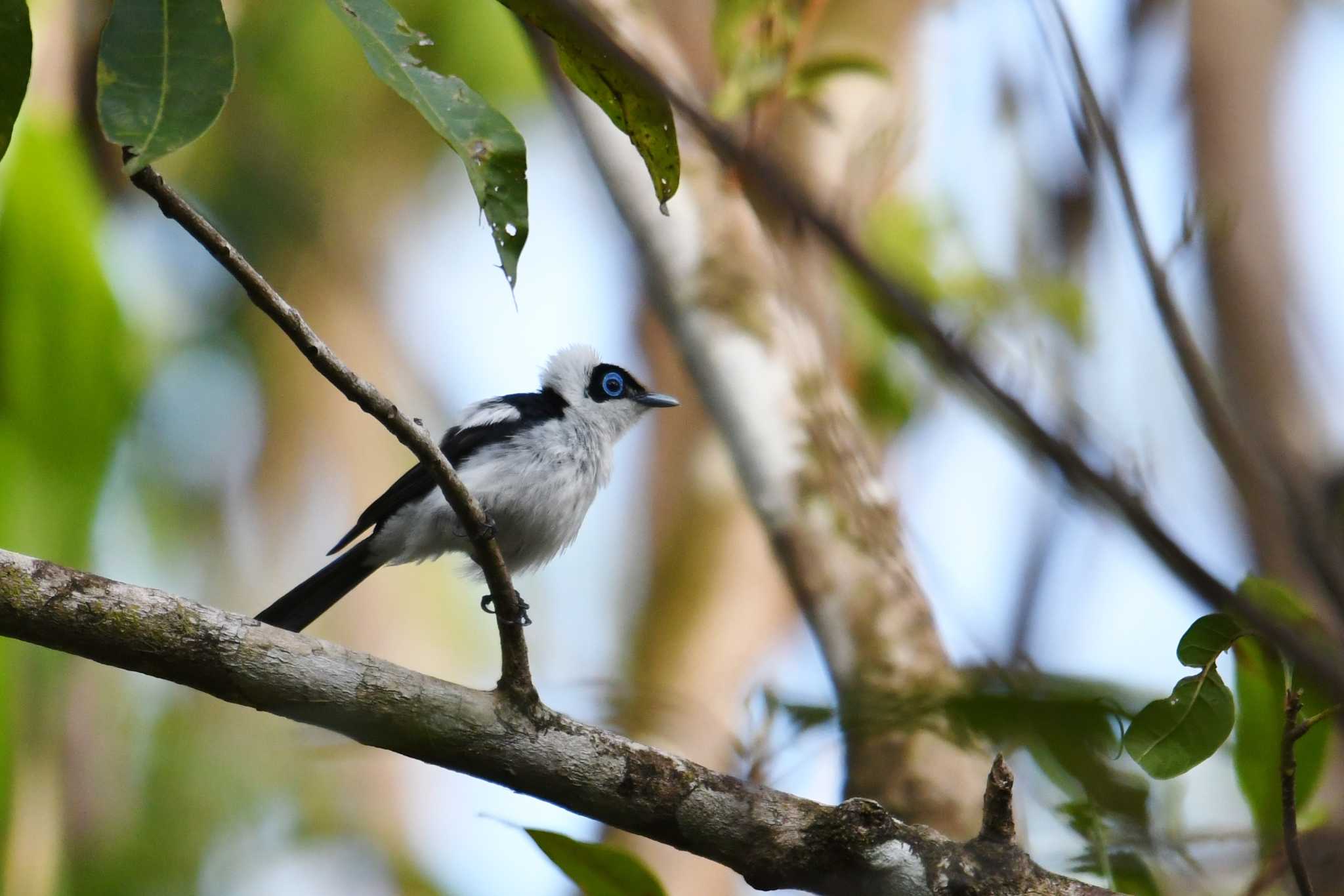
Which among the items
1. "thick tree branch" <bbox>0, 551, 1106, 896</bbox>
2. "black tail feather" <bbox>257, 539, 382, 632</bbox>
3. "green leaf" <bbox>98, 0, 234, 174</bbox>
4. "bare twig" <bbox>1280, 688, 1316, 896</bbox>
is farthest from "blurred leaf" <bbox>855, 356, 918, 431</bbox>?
"green leaf" <bbox>98, 0, 234, 174</bbox>

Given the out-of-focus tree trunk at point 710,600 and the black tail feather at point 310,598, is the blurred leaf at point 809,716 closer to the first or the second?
the black tail feather at point 310,598

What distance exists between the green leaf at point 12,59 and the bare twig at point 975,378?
47.1 inches

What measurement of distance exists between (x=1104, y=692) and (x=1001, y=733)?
0.39 feet

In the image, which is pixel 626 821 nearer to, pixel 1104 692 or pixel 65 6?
pixel 1104 692

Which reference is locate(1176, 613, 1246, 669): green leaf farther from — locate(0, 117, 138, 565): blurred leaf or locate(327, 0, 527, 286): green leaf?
locate(0, 117, 138, 565): blurred leaf

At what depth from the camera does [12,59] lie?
183 cm

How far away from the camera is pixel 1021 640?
1.47 metres

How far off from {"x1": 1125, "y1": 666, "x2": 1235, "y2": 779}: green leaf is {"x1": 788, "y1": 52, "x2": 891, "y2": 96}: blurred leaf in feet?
8.69

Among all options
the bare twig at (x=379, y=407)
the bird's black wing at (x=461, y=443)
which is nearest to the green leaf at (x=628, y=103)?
the bare twig at (x=379, y=407)

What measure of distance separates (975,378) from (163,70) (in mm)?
1409

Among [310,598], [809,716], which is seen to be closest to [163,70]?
[809,716]

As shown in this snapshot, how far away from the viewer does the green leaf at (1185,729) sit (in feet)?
7.28

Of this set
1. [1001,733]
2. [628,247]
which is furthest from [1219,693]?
[628,247]

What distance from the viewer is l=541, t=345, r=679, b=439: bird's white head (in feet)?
16.3
